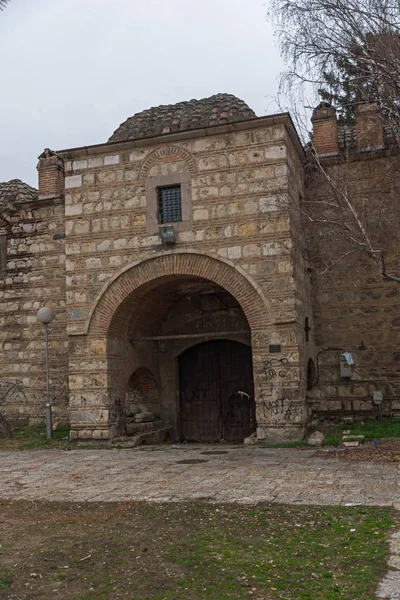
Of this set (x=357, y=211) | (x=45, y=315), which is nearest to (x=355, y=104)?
(x=357, y=211)

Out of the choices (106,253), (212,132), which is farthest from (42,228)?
(212,132)

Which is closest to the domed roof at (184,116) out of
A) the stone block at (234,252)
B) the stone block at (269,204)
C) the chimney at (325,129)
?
the chimney at (325,129)

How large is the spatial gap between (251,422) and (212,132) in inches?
245

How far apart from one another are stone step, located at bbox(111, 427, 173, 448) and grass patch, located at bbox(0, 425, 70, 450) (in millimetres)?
1046

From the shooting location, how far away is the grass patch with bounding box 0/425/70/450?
Result: 11.5m

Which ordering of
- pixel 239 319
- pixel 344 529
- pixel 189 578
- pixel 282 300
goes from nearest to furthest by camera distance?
pixel 189 578 → pixel 344 529 → pixel 282 300 → pixel 239 319

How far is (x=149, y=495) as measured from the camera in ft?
21.6

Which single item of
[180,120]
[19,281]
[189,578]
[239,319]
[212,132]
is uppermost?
[180,120]

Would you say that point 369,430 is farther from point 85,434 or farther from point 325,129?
point 325,129

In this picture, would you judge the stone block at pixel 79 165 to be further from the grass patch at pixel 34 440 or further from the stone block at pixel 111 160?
the grass patch at pixel 34 440

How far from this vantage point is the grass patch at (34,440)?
11492mm

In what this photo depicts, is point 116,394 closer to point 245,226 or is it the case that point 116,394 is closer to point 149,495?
point 245,226

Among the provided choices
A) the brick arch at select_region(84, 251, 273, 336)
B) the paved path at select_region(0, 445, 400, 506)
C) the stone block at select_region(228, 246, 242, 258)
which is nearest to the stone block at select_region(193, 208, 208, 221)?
the brick arch at select_region(84, 251, 273, 336)

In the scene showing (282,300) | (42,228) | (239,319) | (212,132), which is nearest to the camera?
(282,300)
